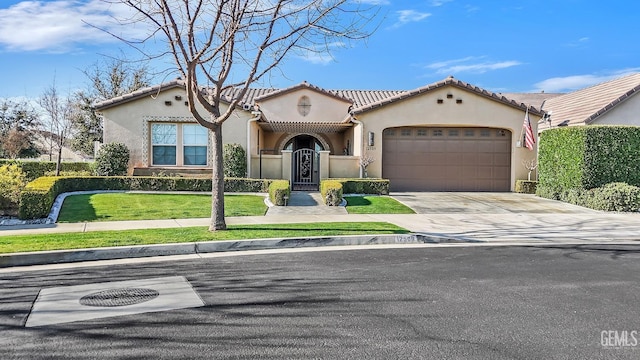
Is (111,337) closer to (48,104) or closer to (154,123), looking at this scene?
(154,123)

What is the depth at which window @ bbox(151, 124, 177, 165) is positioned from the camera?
2105cm

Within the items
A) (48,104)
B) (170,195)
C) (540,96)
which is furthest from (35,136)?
(540,96)

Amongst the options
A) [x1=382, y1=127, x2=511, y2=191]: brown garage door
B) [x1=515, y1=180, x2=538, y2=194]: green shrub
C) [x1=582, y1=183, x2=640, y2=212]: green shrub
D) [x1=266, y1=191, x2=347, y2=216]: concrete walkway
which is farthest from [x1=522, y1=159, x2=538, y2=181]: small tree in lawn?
[x1=266, y1=191, x2=347, y2=216]: concrete walkway

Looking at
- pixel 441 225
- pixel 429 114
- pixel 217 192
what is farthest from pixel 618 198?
pixel 217 192

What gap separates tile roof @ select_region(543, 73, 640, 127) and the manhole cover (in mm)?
19422

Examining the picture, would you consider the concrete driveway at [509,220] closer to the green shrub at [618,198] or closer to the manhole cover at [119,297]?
the green shrub at [618,198]

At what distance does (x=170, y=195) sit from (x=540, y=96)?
29825 millimetres

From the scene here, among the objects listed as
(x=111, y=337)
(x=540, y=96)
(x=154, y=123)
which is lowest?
A: (x=111, y=337)

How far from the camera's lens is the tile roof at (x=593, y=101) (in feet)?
65.2

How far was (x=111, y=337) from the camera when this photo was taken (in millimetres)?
4391

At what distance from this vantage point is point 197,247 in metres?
8.98

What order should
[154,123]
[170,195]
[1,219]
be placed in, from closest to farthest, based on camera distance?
[1,219], [170,195], [154,123]

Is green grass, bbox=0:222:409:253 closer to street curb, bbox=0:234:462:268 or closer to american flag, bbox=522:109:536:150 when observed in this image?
street curb, bbox=0:234:462:268

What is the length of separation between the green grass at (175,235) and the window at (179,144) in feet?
35.4
